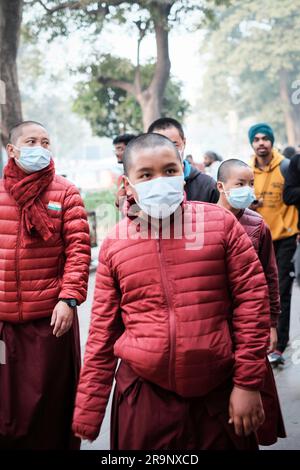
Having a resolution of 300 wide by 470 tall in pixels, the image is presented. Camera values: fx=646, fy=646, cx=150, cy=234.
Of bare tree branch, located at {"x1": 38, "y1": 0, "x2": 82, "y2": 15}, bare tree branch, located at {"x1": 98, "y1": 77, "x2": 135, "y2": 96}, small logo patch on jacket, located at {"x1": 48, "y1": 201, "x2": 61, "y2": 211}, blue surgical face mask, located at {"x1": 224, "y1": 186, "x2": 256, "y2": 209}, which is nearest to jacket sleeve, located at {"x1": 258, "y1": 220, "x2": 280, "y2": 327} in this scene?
blue surgical face mask, located at {"x1": 224, "y1": 186, "x2": 256, "y2": 209}

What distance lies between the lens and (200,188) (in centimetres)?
396

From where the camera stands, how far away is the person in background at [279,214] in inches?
211

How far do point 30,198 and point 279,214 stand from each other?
8.61 feet

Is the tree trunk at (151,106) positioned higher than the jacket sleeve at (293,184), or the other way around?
the tree trunk at (151,106)

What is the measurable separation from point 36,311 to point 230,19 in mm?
37074

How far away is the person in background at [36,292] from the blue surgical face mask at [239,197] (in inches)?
33.3

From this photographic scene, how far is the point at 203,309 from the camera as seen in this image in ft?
7.55

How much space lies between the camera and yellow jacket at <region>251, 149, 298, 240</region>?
5.36 meters

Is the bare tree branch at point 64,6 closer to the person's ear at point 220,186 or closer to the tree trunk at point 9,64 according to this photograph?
the tree trunk at point 9,64

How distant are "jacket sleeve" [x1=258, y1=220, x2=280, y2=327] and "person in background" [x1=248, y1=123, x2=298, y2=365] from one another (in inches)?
71.3

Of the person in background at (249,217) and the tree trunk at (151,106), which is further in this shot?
the tree trunk at (151,106)

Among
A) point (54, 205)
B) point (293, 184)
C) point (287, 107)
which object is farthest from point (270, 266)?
point (287, 107)

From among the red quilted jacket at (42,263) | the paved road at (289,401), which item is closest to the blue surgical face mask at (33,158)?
the red quilted jacket at (42,263)

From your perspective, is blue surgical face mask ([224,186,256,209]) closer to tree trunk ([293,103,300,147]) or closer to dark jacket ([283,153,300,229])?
dark jacket ([283,153,300,229])
